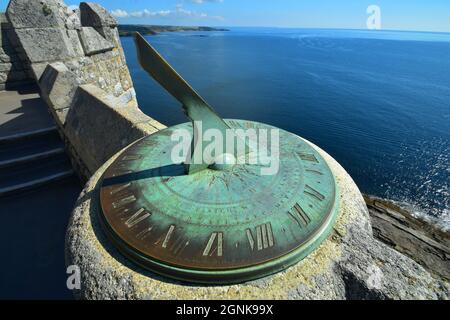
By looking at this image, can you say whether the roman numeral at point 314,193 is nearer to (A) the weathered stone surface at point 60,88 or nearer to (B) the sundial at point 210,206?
(B) the sundial at point 210,206

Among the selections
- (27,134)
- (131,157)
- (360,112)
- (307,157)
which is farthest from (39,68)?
(360,112)

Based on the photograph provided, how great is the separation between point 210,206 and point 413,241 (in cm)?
755

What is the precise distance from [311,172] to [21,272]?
385cm

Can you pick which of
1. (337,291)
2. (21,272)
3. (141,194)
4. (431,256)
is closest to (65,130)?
(21,272)

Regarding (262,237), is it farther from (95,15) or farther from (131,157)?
(95,15)

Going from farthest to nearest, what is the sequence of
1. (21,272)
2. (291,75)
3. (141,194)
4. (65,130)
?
(291,75) < (65,130) < (21,272) < (141,194)

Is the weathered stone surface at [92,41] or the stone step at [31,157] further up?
the weathered stone surface at [92,41]

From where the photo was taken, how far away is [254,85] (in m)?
27.5

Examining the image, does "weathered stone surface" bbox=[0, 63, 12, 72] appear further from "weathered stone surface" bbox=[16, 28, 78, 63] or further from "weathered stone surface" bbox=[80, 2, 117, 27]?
"weathered stone surface" bbox=[16, 28, 78, 63]

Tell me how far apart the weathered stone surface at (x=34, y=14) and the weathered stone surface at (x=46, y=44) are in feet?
0.35

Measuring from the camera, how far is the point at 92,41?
6812 millimetres

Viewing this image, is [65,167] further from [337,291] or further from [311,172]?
[337,291]

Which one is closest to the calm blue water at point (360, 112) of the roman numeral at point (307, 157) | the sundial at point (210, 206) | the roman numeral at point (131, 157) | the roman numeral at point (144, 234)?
the roman numeral at point (307, 157)

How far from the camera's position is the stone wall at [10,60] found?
7758 millimetres
